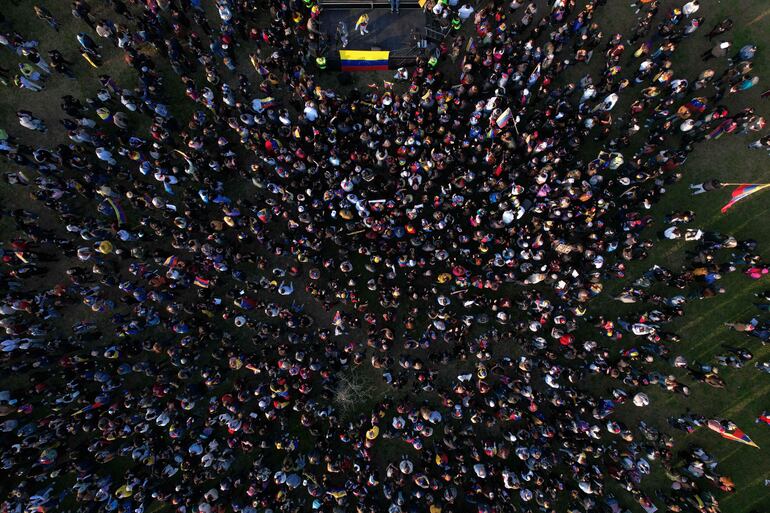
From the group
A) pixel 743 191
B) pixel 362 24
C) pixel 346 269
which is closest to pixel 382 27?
pixel 362 24

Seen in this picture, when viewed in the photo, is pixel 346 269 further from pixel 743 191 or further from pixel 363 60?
pixel 743 191

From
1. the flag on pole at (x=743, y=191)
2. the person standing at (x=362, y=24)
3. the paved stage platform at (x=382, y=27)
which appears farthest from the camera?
the paved stage platform at (x=382, y=27)

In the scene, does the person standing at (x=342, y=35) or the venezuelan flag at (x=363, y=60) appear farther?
the person standing at (x=342, y=35)

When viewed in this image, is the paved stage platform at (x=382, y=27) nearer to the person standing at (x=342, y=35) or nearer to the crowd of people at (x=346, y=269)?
the person standing at (x=342, y=35)

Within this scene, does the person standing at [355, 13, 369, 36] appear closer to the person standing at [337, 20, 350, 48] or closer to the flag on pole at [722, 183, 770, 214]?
the person standing at [337, 20, 350, 48]

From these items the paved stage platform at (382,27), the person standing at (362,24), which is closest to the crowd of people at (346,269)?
the paved stage platform at (382,27)
